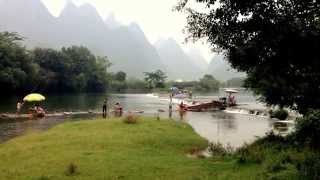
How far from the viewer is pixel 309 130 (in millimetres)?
22375

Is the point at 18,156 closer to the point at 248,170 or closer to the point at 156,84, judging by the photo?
the point at 248,170

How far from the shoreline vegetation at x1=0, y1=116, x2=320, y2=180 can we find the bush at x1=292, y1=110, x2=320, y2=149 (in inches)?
25.3

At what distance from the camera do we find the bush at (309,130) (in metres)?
21.5

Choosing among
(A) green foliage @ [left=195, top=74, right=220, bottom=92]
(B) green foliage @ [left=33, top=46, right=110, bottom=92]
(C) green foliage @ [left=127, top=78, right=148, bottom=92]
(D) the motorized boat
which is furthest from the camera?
(A) green foliage @ [left=195, top=74, right=220, bottom=92]

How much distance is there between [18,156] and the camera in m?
21.3

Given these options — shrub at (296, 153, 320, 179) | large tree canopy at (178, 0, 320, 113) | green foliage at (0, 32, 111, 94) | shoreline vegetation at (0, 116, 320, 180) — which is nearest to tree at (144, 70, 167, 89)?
green foliage at (0, 32, 111, 94)

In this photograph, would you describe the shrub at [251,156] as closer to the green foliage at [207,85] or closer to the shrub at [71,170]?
the shrub at [71,170]

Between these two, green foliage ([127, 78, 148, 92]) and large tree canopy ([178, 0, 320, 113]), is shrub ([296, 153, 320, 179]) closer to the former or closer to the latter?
large tree canopy ([178, 0, 320, 113])

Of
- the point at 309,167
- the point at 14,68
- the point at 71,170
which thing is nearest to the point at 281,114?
the point at 309,167

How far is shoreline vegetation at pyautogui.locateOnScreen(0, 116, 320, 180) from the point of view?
53.5ft

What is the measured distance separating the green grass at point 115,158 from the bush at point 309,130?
4599 mm


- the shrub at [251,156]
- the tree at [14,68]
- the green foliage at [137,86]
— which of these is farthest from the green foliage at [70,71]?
the shrub at [251,156]

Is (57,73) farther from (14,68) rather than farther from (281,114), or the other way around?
(281,114)

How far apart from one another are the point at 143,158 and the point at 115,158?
128 cm
